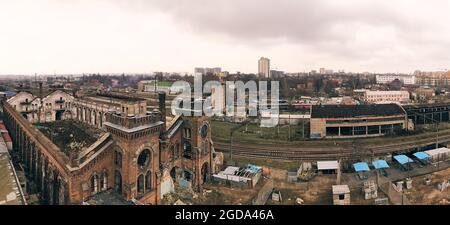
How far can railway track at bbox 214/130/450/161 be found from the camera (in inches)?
1027

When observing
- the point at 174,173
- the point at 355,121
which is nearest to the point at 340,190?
the point at 174,173

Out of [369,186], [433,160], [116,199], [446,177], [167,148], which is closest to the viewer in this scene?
[116,199]

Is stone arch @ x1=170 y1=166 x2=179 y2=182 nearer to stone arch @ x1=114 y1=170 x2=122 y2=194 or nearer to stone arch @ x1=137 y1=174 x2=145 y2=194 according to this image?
stone arch @ x1=137 y1=174 x2=145 y2=194

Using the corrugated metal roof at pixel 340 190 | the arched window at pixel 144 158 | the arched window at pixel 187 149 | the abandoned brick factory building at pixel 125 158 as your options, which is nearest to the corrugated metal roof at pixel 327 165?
the corrugated metal roof at pixel 340 190

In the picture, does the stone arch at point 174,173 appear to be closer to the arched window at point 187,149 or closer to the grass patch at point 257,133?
the arched window at point 187,149

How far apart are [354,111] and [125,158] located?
30.1 meters

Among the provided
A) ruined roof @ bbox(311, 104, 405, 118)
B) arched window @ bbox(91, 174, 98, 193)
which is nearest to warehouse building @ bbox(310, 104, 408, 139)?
ruined roof @ bbox(311, 104, 405, 118)

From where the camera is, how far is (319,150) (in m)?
28.1

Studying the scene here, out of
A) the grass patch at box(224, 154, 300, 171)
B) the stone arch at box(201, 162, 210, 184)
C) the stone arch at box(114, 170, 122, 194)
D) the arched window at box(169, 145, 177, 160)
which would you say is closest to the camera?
the stone arch at box(114, 170, 122, 194)

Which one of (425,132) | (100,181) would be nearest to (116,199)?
(100,181)

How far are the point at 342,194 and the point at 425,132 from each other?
24.8m

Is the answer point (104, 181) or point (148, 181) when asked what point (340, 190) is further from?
point (104, 181)

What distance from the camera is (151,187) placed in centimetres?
1587
